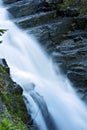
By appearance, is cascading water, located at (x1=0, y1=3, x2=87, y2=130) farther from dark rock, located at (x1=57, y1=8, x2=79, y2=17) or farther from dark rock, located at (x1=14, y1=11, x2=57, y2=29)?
dark rock, located at (x1=57, y1=8, x2=79, y2=17)

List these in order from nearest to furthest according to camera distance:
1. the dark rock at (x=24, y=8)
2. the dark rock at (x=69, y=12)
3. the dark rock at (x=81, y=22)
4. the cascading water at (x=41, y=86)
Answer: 1. the cascading water at (x=41, y=86)
2. the dark rock at (x=81, y=22)
3. the dark rock at (x=69, y=12)
4. the dark rock at (x=24, y=8)

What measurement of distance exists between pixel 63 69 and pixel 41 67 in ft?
4.14

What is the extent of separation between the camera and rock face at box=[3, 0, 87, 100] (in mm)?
14719

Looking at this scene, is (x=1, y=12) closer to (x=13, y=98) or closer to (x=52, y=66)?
(x=52, y=66)

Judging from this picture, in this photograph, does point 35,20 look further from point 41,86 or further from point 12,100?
point 12,100

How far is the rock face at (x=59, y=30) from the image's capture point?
1472 centimetres

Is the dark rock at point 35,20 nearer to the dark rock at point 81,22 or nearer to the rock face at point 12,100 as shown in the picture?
the dark rock at point 81,22

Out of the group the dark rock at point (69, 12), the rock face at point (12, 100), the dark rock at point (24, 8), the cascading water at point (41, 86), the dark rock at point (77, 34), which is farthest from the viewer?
the dark rock at point (24, 8)

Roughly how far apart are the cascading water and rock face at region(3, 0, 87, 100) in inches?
14.8

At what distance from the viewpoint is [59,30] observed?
18.0 meters

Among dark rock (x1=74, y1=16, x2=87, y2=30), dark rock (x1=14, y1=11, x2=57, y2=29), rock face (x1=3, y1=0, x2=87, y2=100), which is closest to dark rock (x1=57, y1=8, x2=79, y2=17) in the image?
rock face (x1=3, y1=0, x2=87, y2=100)

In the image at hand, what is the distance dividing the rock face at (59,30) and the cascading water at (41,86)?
1.23 ft

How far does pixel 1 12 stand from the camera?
20281 mm

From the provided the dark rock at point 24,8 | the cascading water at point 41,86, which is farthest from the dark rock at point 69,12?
the cascading water at point 41,86
